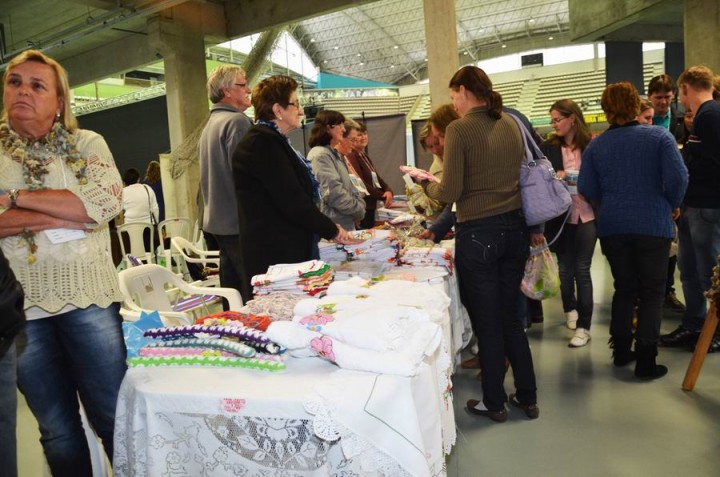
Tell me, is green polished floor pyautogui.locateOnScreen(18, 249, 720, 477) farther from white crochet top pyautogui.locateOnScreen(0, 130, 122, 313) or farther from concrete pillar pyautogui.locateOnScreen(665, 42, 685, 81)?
concrete pillar pyautogui.locateOnScreen(665, 42, 685, 81)

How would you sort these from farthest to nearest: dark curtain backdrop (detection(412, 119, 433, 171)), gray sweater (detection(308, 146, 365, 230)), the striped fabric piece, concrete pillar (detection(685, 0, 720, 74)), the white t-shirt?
concrete pillar (detection(685, 0, 720, 74)) → dark curtain backdrop (detection(412, 119, 433, 171)) → the white t-shirt → the striped fabric piece → gray sweater (detection(308, 146, 365, 230))

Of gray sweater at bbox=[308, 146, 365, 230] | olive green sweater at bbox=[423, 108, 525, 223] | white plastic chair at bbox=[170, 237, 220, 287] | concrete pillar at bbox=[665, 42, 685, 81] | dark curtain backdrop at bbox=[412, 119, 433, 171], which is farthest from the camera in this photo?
concrete pillar at bbox=[665, 42, 685, 81]

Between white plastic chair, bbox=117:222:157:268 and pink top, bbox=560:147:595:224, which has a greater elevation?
pink top, bbox=560:147:595:224

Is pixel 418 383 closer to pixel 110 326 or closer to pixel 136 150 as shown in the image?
pixel 110 326

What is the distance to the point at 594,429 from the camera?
268 centimetres

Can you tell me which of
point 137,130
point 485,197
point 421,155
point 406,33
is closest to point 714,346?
point 485,197

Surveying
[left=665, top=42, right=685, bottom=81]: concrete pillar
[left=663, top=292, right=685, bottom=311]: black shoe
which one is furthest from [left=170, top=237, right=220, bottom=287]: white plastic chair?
[left=665, top=42, right=685, bottom=81]: concrete pillar

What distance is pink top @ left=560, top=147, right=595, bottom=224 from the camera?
3.77m

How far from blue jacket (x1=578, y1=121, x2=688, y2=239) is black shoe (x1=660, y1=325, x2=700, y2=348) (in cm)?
105

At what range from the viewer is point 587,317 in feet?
12.9

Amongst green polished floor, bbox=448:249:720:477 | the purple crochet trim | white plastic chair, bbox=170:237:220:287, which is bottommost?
green polished floor, bbox=448:249:720:477

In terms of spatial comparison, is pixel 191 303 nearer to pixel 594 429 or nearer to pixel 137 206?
pixel 594 429

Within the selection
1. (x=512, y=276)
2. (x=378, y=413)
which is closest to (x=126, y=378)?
(x=378, y=413)

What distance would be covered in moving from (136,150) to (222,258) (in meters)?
14.8
